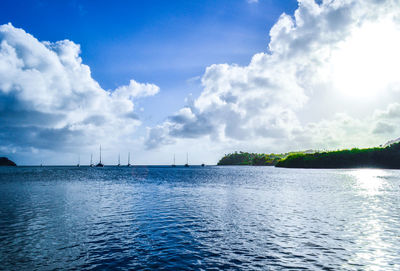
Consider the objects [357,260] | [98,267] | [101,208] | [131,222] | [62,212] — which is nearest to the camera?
[98,267]

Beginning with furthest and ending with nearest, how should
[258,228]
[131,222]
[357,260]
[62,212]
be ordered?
1. [62,212]
2. [131,222]
3. [258,228]
4. [357,260]

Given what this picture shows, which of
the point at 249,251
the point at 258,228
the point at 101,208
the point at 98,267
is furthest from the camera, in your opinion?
the point at 101,208

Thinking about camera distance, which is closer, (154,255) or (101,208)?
(154,255)

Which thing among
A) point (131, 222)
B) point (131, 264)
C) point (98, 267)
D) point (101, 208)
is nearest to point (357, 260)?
point (131, 264)

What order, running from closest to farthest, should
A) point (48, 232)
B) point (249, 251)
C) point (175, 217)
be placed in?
point (249, 251), point (48, 232), point (175, 217)

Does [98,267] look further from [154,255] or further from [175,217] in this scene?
[175,217]

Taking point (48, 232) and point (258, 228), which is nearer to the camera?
point (48, 232)

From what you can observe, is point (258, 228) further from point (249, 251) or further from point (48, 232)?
point (48, 232)

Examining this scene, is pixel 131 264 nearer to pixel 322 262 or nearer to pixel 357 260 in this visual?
pixel 322 262

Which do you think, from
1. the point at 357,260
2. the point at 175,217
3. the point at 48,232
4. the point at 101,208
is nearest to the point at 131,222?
the point at 175,217

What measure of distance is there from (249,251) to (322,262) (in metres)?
5.64

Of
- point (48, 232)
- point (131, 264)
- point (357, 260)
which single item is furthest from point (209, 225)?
point (48, 232)

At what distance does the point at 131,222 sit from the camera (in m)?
30.6

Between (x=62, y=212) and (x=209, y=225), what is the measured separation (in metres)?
23.5
